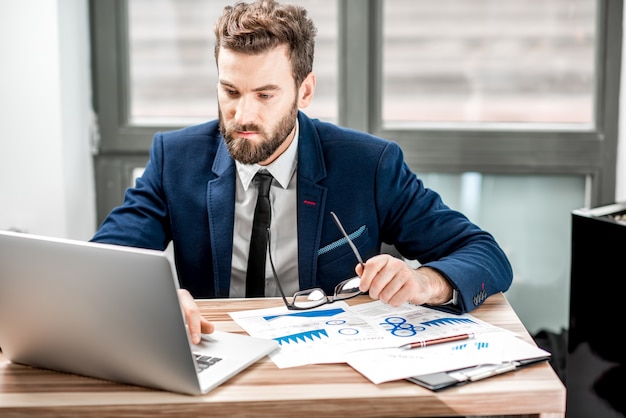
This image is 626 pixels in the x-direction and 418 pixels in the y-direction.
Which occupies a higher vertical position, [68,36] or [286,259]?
[68,36]

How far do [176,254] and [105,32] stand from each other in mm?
1232

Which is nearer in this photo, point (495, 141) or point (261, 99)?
point (261, 99)

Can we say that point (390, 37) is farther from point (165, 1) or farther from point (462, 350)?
point (462, 350)

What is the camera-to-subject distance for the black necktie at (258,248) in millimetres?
1714

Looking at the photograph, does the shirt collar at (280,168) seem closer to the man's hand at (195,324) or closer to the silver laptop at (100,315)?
the man's hand at (195,324)

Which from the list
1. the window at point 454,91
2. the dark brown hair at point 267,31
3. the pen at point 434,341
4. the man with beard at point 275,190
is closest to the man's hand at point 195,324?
the pen at point 434,341

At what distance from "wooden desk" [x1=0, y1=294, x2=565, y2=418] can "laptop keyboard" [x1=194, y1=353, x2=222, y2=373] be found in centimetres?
5

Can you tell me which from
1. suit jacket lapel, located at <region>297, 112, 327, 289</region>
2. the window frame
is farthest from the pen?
the window frame

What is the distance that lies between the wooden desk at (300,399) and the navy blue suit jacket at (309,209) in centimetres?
64

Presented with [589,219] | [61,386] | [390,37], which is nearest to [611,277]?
[589,219]

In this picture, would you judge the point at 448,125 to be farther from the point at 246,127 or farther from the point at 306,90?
the point at 246,127

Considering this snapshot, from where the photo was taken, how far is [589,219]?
2.01 m

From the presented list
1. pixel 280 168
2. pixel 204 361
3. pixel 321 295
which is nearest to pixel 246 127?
pixel 280 168

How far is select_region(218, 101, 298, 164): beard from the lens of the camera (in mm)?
1660
